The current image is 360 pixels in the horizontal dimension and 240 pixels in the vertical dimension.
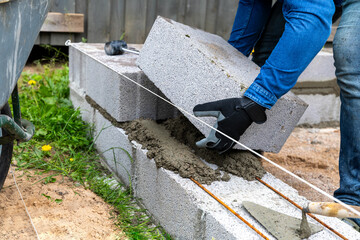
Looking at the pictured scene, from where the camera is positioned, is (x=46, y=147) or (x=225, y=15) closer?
(x=46, y=147)

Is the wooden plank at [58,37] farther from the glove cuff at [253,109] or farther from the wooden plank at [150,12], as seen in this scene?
the glove cuff at [253,109]

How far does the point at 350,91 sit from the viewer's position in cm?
214

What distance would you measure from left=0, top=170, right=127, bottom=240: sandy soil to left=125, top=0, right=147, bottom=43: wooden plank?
2498 millimetres

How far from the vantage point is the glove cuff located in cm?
196

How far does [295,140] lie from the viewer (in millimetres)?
3947

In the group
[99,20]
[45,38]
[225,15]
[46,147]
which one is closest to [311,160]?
[46,147]

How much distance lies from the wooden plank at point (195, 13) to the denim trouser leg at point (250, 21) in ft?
7.25

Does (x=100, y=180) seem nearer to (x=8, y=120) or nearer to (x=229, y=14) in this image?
(x=8, y=120)

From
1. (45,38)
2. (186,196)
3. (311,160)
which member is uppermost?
(45,38)

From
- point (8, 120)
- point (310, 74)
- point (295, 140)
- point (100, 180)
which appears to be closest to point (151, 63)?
point (100, 180)

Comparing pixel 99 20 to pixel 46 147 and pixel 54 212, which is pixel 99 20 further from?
pixel 54 212

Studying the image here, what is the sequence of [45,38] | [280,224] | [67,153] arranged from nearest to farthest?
[280,224], [67,153], [45,38]

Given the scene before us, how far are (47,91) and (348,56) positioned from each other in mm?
2463

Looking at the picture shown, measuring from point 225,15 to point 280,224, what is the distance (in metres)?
3.70
